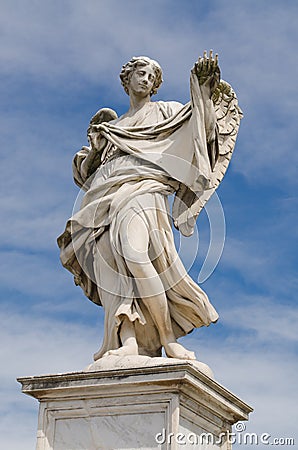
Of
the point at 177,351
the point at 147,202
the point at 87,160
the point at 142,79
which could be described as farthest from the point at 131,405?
the point at 142,79

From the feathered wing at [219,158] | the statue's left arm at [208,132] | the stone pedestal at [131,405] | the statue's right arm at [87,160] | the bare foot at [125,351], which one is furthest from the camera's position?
the statue's right arm at [87,160]

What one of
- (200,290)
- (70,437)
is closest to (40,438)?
(70,437)

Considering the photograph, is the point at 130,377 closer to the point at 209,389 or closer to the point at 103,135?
the point at 209,389

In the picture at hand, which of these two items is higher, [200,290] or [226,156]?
[226,156]

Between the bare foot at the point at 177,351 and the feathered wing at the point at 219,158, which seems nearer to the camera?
the bare foot at the point at 177,351

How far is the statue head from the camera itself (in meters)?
9.00

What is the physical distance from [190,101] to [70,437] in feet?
11.9

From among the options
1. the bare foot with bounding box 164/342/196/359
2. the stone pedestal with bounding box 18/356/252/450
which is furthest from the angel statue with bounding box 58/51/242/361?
the stone pedestal with bounding box 18/356/252/450

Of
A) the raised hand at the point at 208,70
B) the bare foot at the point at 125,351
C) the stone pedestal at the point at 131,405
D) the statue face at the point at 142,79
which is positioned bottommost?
the stone pedestal at the point at 131,405

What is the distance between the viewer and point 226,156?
9062mm

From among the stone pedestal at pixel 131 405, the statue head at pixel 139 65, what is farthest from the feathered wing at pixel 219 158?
the stone pedestal at pixel 131 405

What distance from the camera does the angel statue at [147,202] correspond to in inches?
311

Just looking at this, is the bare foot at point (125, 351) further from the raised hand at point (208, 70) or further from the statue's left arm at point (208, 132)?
the raised hand at point (208, 70)

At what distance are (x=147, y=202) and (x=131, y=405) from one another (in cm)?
208
